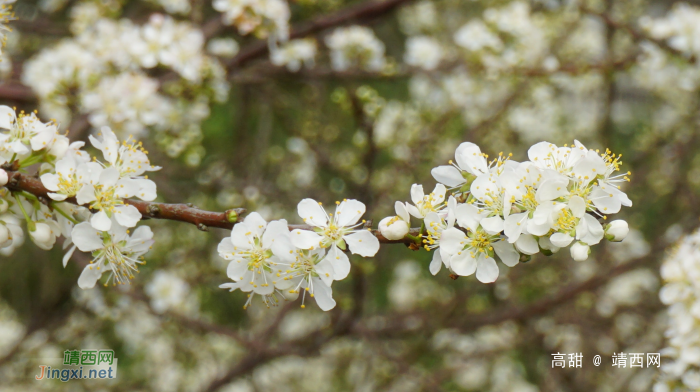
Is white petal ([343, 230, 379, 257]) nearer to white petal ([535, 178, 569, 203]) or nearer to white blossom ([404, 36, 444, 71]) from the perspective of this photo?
white petal ([535, 178, 569, 203])

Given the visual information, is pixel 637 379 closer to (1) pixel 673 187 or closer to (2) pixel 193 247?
(1) pixel 673 187

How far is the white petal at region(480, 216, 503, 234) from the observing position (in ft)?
3.62

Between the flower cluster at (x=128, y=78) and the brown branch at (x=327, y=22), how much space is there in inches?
17.0

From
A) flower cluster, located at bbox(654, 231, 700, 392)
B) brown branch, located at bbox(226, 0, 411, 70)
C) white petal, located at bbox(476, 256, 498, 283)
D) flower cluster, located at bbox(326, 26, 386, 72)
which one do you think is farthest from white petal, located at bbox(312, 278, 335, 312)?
flower cluster, located at bbox(326, 26, 386, 72)

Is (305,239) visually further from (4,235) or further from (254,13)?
(254,13)

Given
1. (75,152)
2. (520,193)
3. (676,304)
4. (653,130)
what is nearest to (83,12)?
(75,152)

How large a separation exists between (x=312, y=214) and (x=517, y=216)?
0.44 metres

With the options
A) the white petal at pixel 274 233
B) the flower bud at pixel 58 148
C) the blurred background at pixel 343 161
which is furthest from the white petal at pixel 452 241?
the blurred background at pixel 343 161

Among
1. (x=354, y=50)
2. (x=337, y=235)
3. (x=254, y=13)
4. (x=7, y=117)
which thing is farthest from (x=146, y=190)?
(x=354, y=50)

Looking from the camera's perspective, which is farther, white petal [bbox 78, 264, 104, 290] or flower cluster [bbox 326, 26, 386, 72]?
flower cluster [bbox 326, 26, 386, 72]

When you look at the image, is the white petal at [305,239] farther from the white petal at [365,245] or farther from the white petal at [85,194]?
the white petal at [85,194]

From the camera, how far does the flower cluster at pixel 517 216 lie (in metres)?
1.11

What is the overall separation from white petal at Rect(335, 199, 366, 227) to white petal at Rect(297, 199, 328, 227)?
0.10ft

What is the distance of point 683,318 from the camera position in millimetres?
1881
